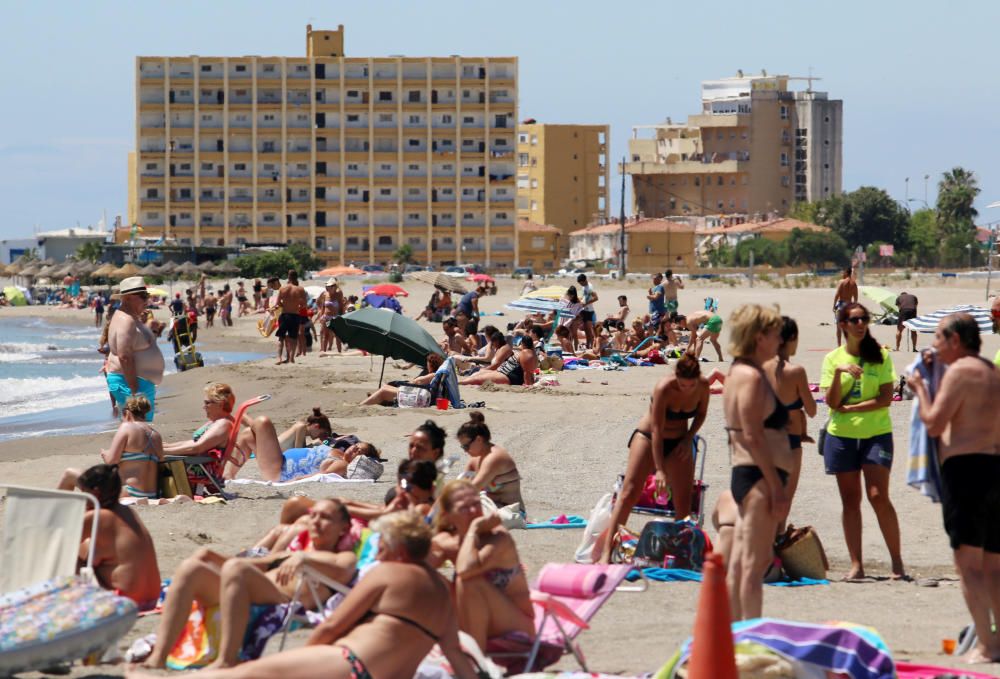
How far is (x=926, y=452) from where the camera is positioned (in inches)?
249

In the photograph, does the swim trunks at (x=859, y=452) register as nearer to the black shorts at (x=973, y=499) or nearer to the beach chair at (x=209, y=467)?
the black shorts at (x=973, y=499)

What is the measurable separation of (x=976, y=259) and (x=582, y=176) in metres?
43.4

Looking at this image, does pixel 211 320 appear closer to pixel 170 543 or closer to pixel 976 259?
pixel 170 543

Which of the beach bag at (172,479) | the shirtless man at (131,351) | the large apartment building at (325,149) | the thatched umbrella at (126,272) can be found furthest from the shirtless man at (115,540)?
the large apartment building at (325,149)

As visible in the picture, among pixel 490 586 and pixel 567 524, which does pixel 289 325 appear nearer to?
pixel 567 524

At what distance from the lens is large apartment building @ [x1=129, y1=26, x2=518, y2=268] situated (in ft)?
313

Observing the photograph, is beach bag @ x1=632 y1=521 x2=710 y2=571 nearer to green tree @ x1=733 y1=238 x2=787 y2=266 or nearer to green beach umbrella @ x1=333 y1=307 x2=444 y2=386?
green beach umbrella @ x1=333 y1=307 x2=444 y2=386

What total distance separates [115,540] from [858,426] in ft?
12.4

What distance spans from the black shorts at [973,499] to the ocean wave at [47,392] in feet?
64.9

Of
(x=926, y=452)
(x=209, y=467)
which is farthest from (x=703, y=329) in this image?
(x=926, y=452)

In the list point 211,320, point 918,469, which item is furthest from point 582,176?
point 918,469

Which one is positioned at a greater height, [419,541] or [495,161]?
[495,161]

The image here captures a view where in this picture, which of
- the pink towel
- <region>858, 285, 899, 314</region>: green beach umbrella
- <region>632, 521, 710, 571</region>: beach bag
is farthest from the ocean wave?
the pink towel

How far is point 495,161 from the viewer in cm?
9619
